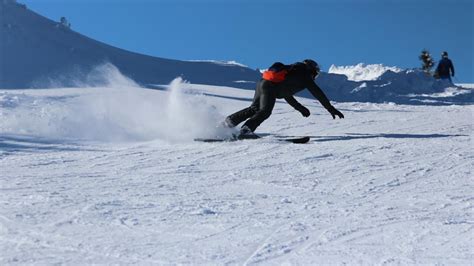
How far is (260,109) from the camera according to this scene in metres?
9.39

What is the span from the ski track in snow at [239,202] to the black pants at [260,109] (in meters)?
0.55

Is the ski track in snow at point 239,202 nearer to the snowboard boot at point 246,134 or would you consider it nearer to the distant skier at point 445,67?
the snowboard boot at point 246,134

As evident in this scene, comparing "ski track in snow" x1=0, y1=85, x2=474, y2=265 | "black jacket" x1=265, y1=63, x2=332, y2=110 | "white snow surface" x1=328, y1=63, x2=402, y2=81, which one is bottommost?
"ski track in snow" x1=0, y1=85, x2=474, y2=265

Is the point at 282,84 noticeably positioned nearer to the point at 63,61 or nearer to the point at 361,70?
the point at 63,61

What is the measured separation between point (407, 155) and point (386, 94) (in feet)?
118

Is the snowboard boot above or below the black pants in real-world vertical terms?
below

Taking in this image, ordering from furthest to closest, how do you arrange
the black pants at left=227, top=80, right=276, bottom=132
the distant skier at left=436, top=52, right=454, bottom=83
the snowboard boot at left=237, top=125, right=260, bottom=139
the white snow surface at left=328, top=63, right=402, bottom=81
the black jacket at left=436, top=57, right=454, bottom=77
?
the white snow surface at left=328, top=63, right=402, bottom=81 → the black jacket at left=436, top=57, right=454, bottom=77 → the distant skier at left=436, top=52, right=454, bottom=83 → the black pants at left=227, top=80, right=276, bottom=132 → the snowboard boot at left=237, top=125, right=260, bottom=139

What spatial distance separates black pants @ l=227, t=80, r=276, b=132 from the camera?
30.5 ft

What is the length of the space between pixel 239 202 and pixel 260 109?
4640 millimetres

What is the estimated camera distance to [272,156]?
7.21m

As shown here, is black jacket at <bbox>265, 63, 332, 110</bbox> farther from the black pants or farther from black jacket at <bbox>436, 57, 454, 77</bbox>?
black jacket at <bbox>436, 57, 454, 77</bbox>

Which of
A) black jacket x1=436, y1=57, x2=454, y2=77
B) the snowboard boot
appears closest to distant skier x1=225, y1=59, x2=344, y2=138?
the snowboard boot

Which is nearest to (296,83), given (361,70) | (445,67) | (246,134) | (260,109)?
(260,109)

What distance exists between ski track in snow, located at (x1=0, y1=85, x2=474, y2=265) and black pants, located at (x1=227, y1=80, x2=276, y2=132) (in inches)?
21.8
